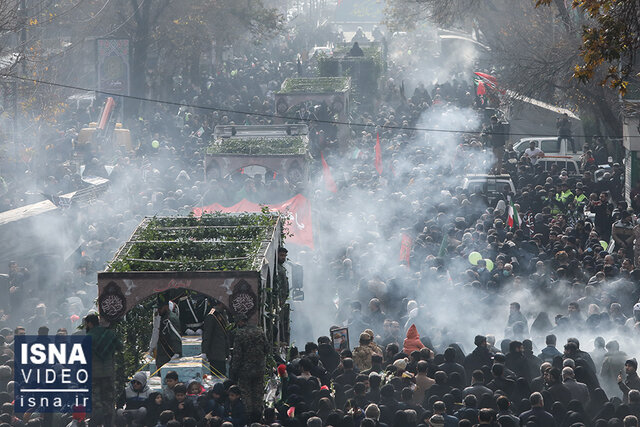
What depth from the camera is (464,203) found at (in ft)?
72.6

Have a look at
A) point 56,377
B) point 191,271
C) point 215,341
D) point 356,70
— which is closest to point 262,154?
point 215,341

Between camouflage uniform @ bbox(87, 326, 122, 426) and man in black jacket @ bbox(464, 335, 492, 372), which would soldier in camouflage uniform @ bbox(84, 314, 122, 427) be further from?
man in black jacket @ bbox(464, 335, 492, 372)

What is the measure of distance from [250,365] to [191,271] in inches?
58.5

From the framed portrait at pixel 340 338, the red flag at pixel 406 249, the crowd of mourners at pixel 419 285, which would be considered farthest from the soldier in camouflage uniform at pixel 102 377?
the red flag at pixel 406 249

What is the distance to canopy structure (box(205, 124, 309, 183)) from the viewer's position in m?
26.4

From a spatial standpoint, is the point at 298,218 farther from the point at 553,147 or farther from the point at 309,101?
the point at 309,101

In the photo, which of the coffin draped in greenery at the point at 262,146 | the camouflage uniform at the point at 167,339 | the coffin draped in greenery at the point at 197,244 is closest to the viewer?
the coffin draped in greenery at the point at 197,244

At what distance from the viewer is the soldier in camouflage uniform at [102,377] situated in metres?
12.0

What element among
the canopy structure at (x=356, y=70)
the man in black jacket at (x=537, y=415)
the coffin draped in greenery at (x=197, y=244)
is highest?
the canopy structure at (x=356, y=70)

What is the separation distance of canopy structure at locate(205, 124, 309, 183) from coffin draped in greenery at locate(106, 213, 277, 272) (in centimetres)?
1093

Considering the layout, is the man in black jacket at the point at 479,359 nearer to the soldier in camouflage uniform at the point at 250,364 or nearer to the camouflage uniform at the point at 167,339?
the soldier in camouflage uniform at the point at 250,364

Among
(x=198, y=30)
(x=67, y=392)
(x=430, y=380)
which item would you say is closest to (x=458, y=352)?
(x=430, y=380)

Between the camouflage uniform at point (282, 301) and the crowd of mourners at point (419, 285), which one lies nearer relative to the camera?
the crowd of mourners at point (419, 285)

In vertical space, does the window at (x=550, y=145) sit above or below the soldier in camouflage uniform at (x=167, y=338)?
above
